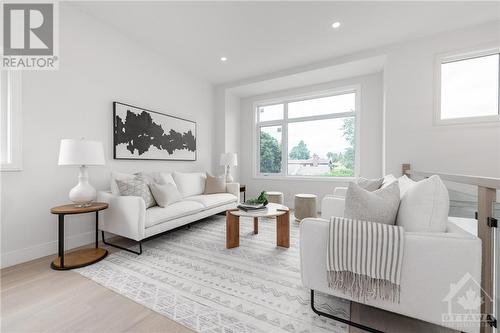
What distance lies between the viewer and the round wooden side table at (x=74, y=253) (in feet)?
6.67

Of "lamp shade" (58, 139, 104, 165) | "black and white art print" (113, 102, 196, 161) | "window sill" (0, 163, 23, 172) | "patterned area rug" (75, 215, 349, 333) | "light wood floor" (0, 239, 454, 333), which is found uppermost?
"black and white art print" (113, 102, 196, 161)

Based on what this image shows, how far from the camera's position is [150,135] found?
3.55 meters

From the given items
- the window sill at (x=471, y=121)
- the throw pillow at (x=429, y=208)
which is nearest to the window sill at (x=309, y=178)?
the window sill at (x=471, y=121)

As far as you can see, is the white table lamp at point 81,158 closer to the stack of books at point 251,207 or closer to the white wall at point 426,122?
the stack of books at point 251,207

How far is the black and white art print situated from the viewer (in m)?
3.11

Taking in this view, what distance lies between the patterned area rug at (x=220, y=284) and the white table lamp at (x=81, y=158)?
2.28 ft

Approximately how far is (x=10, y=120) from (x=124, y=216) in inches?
57.3

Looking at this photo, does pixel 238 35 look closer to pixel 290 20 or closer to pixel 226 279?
pixel 290 20

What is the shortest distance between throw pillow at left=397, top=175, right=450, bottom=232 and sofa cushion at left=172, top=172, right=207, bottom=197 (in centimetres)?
316

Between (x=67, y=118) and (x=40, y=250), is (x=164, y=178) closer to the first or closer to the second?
(x=67, y=118)

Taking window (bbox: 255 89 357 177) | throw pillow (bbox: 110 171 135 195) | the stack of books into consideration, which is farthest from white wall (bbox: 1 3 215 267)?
window (bbox: 255 89 357 177)

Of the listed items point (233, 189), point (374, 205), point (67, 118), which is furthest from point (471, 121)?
point (67, 118)

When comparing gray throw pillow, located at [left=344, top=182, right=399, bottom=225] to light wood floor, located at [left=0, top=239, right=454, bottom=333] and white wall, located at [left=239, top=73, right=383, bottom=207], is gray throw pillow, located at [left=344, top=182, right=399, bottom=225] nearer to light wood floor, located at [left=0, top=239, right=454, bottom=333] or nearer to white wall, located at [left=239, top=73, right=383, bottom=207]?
light wood floor, located at [left=0, top=239, right=454, bottom=333]

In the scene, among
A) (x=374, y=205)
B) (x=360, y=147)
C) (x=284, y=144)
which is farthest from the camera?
(x=284, y=144)
